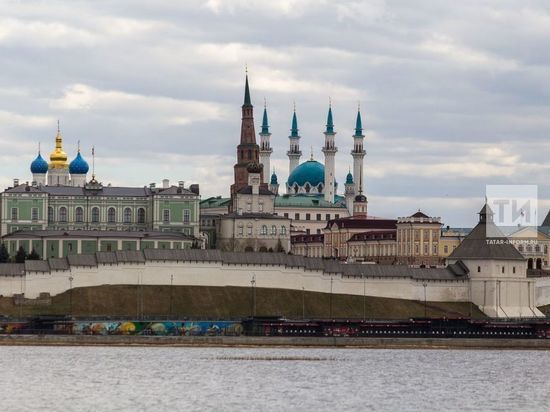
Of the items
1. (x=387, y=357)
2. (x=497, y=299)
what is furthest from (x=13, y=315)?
(x=497, y=299)

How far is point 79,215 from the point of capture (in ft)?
610

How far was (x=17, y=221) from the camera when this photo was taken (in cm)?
18288

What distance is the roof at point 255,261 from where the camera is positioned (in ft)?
488

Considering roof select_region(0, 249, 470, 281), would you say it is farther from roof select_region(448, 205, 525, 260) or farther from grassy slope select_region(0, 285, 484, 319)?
grassy slope select_region(0, 285, 484, 319)

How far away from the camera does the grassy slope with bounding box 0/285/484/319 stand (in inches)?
5581

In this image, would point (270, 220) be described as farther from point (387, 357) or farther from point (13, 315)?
point (387, 357)

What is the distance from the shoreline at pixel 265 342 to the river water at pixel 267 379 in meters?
1.02

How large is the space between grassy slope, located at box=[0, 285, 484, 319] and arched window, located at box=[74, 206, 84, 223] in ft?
122

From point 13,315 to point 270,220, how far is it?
202 ft

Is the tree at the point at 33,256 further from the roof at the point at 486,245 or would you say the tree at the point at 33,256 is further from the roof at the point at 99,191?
the roof at the point at 486,245

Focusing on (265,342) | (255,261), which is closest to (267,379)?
(265,342)

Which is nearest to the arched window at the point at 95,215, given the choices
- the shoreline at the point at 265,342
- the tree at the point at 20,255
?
the tree at the point at 20,255

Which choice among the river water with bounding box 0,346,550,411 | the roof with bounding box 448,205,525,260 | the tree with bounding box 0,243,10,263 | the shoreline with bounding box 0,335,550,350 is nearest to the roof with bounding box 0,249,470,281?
the roof with bounding box 448,205,525,260

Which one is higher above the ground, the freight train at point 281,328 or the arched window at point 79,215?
the arched window at point 79,215
